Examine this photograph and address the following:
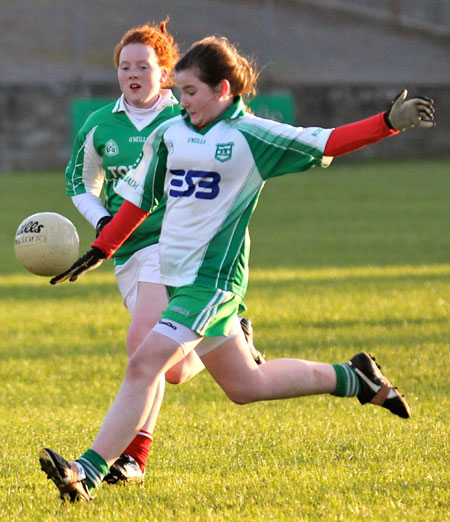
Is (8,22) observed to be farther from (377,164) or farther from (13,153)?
(377,164)

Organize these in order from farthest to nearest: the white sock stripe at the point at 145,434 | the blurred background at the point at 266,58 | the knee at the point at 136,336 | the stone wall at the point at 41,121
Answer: the blurred background at the point at 266,58 < the stone wall at the point at 41,121 < the knee at the point at 136,336 < the white sock stripe at the point at 145,434

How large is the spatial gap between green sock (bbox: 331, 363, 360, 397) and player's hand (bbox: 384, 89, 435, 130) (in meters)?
1.23

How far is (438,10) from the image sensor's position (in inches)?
1388

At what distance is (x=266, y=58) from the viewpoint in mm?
30141

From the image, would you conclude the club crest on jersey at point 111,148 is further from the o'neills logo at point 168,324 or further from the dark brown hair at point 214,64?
the o'neills logo at point 168,324

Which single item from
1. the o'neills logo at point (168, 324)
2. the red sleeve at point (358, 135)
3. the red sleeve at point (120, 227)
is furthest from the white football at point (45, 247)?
the red sleeve at point (358, 135)

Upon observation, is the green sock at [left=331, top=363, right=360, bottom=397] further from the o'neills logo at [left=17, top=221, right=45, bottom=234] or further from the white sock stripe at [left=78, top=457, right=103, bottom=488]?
the o'neills logo at [left=17, top=221, right=45, bottom=234]

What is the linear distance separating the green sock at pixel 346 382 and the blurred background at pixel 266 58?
22.1 metres

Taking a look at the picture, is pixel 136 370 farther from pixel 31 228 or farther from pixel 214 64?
pixel 31 228

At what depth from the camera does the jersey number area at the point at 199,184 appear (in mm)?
4418

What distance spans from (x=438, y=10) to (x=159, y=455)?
32195 mm

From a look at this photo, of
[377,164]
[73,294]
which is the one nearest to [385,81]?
[377,164]

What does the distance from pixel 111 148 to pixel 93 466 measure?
184cm

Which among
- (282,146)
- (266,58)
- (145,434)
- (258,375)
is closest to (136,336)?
(145,434)
